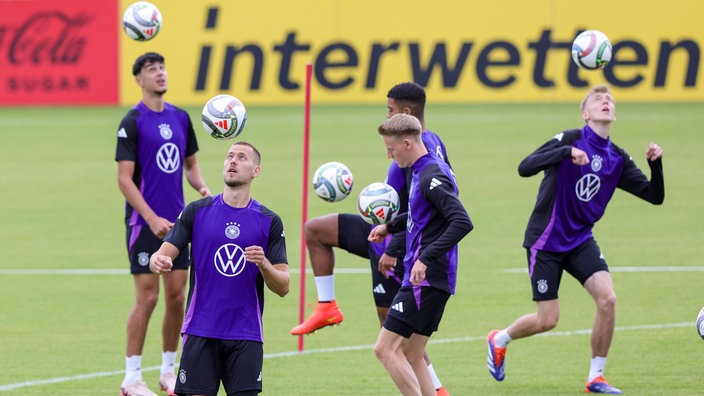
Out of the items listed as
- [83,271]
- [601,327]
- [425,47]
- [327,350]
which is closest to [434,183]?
[601,327]

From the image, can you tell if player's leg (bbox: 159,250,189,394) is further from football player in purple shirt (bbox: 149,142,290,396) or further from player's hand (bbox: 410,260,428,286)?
player's hand (bbox: 410,260,428,286)

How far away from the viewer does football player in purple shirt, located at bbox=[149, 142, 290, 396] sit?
8.48 m

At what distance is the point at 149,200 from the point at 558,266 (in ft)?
12.2

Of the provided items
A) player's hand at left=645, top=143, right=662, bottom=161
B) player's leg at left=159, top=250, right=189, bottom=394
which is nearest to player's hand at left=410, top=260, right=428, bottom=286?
player's leg at left=159, top=250, right=189, bottom=394

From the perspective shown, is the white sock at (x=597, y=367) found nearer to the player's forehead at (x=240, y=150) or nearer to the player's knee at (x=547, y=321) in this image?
the player's knee at (x=547, y=321)

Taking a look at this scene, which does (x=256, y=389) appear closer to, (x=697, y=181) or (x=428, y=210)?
(x=428, y=210)

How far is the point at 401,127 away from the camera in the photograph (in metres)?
9.19

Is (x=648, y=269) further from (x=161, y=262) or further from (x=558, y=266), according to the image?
(x=161, y=262)

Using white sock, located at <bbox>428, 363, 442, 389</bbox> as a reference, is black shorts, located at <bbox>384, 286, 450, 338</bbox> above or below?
above

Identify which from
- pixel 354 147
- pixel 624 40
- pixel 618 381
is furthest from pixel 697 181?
pixel 618 381

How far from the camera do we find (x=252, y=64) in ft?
106

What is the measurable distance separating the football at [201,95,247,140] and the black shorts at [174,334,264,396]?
1945mm

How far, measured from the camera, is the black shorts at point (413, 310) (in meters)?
9.27

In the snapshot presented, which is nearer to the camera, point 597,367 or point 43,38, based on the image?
point 597,367
